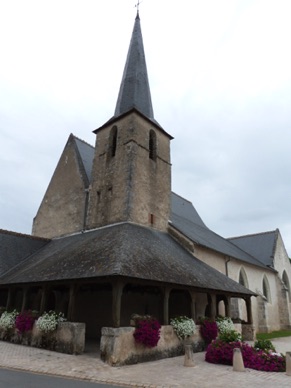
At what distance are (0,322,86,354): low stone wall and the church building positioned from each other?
48cm

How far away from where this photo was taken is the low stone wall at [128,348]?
24.9 ft

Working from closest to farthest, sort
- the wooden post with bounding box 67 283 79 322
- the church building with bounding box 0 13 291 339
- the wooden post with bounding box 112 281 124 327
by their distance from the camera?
the wooden post with bounding box 112 281 124 327 < the wooden post with bounding box 67 283 79 322 < the church building with bounding box 0 13 291 339

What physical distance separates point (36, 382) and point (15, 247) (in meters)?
11.2

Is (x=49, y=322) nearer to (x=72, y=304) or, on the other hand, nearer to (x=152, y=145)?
(x=72, y=304)

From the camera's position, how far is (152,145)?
56.0ft

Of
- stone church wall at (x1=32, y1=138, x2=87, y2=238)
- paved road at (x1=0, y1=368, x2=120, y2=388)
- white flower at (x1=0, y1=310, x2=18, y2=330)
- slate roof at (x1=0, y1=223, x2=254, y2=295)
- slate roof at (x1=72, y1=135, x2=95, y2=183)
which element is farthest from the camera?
slate roof at (x1=72, y1=135, x2=95, y2=183)

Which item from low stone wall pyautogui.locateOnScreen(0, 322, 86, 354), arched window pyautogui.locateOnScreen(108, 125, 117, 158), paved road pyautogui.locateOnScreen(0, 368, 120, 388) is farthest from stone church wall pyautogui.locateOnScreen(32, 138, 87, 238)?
paved road pyautogui.locateOnScreen(0, 368, 120, 388)

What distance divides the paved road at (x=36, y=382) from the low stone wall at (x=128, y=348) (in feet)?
5.59

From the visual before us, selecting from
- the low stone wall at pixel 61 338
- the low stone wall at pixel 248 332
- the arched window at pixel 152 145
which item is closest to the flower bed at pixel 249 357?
the low stone wall at pixel 61 338

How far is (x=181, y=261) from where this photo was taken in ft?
39.8

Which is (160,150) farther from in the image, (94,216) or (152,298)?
(152,298)

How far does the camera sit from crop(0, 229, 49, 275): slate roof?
1455cm

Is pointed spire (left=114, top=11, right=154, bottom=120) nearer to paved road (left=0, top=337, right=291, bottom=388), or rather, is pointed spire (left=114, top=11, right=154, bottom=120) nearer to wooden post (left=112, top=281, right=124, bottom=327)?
wooden post (left=112, top=281, right=124, bottom=327)

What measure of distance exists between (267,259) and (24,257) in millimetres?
17589
